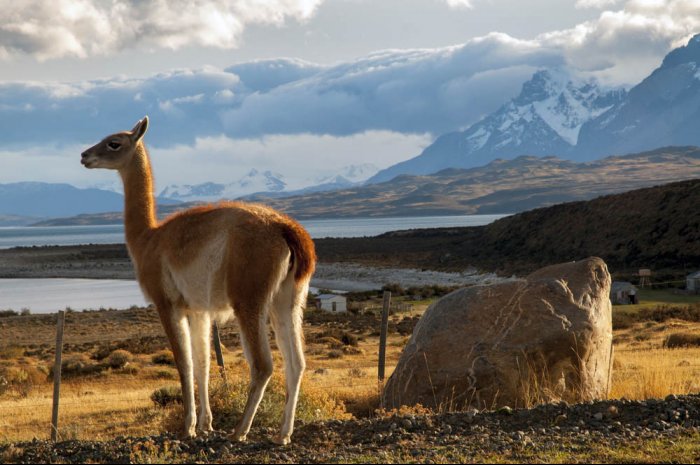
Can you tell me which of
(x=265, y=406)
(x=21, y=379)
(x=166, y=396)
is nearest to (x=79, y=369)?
(x=21, y=379)

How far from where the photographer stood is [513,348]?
10.8 m

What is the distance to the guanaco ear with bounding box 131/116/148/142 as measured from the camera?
8414 millimetres

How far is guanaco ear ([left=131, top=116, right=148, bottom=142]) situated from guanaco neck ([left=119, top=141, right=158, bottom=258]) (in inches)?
3.5

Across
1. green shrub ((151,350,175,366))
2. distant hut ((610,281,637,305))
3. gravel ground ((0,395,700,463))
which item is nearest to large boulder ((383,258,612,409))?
gravel ground ((0,395,700,463))

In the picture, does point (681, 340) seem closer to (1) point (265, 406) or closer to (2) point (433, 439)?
(1) point (265, 406)

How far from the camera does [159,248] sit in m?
7.50

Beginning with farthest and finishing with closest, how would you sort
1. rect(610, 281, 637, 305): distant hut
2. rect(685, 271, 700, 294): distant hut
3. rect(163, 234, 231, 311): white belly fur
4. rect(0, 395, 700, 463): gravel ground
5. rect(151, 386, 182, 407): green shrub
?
rect(685, 271, 700, 294): distant hut < rect(610, 281, 637, 305): distant hut < rect(151, 386, 182, 407): green shrub < rect(163, 234, 231, 311): white belly fur < rect(0, 395, 700, 463): gravel ground

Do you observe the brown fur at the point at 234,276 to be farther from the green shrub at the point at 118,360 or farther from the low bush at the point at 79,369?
the green shrub at the point at 118,360

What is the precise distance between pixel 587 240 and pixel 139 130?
3121 inches

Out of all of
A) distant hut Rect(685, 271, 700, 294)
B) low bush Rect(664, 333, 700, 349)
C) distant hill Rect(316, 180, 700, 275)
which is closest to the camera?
low bush Rect(664, 333, 700, 349)

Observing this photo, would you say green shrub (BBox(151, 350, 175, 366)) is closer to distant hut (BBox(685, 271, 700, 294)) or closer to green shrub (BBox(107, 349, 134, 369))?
green shrub (BBox(107, 349, 134, 369))

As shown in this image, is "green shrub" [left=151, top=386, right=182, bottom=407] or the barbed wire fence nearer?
the barbed wire fence

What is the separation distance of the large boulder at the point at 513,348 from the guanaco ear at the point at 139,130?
16.6 feet

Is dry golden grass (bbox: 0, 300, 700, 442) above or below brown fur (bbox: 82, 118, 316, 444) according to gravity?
below
